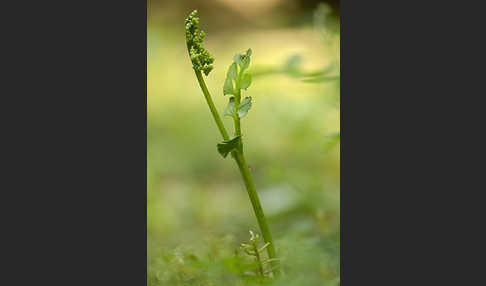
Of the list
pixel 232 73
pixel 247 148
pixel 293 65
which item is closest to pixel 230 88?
pixel 232 73

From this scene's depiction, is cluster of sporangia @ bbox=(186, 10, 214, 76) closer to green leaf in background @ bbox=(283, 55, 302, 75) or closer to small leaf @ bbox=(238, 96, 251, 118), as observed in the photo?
small leaf @ bbox=(238, 96, 251, 118)

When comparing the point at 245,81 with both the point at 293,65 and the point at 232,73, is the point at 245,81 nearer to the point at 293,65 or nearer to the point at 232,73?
the point at 232,73

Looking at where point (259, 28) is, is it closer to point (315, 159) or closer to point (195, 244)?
point (315, 159)

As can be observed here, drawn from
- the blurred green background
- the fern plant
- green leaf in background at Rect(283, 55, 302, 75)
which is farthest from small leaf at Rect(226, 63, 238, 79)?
green leaf in background at Rect(283, 55, 302, 75)

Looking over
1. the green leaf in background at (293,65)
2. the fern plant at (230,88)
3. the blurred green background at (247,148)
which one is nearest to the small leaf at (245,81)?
the fern plant at (230,88)

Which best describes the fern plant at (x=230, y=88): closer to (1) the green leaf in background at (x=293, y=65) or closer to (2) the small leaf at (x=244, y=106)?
(2) the small leaf at (x=244, y=106)

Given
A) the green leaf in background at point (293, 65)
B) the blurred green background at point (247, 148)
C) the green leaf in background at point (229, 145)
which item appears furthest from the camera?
the green leaf in background at point (293, 65)

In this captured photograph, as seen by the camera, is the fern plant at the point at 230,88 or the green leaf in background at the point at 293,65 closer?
the fern plant at the point at 230,88

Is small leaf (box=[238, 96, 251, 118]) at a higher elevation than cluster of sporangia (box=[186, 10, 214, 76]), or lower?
lower
